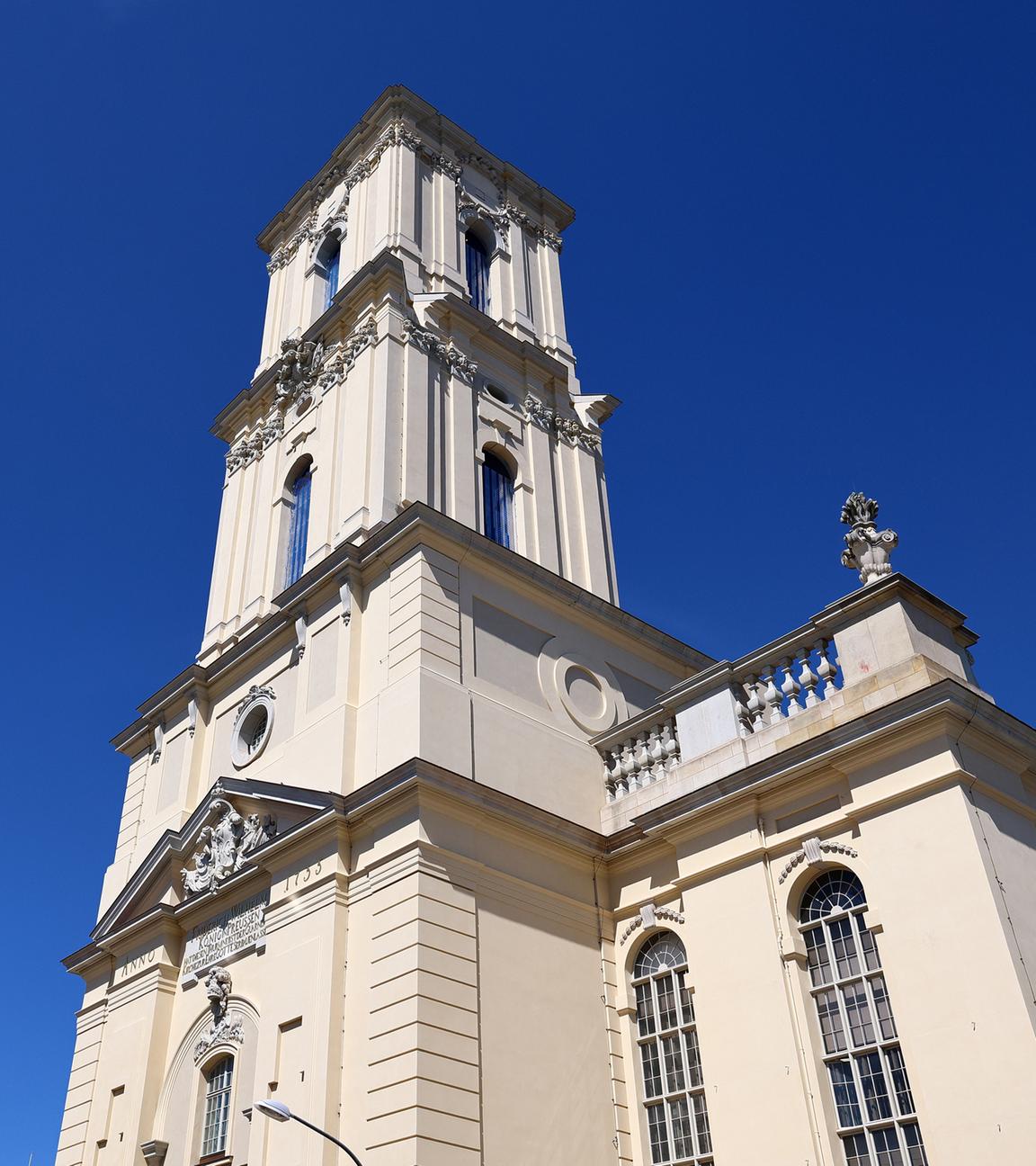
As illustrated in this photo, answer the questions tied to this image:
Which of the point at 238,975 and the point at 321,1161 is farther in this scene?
the point at 238,975

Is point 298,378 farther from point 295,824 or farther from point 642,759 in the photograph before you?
point 642,759

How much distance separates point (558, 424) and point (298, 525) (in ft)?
22.1

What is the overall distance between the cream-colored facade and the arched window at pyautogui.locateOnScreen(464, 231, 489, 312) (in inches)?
187

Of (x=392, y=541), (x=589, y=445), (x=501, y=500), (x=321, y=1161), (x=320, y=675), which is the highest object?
(x=589, y=445)

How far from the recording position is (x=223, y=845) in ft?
67.9

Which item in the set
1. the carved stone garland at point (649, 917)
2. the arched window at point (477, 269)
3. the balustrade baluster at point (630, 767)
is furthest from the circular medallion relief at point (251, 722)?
the arched window at point (477, 269)

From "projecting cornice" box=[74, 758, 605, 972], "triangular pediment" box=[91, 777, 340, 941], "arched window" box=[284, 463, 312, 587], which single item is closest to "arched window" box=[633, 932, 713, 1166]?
"projecting cornice" box=[74, 758, 605, 972]

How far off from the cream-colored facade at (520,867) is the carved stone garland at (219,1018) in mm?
63

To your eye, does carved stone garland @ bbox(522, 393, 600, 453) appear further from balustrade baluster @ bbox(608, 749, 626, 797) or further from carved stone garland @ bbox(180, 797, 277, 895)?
carved stone garland @ bbox(180, 797, 277, 895)

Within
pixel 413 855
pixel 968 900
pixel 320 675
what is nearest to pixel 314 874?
pixel 413 855

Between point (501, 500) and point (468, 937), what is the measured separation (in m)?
11.5

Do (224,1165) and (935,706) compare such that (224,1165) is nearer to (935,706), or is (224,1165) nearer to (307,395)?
(935,706)

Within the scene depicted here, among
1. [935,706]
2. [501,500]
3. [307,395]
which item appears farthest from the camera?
[307,395]

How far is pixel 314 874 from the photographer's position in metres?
18.4
